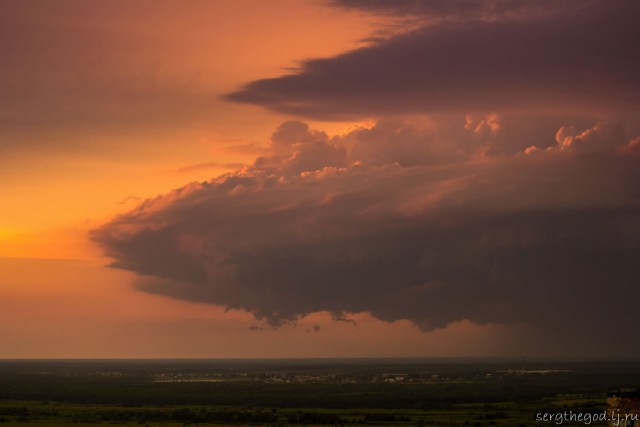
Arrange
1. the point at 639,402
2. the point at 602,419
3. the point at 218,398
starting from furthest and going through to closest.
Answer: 1. the point at 218,398
2. the point at 602,419
3. the point at 639,402

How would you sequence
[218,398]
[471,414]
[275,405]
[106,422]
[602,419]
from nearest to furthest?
[602,419] → [106,422] → [471,414] → [275,405] → [218,398]

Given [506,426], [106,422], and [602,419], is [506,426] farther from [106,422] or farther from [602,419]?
[106,422]

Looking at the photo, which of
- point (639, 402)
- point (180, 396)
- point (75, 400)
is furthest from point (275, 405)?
point (639, 402)

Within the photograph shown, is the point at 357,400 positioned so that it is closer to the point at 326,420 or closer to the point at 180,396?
the point at 180,396

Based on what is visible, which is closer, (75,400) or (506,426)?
(506,426)

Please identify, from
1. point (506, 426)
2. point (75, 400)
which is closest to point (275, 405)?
point (75, 400)

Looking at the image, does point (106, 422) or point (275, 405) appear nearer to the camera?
point (106, 422)

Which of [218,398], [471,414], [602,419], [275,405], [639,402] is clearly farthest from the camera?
[218,398]

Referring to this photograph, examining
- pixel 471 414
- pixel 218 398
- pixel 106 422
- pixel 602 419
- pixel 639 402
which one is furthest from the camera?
pixel 218 398
